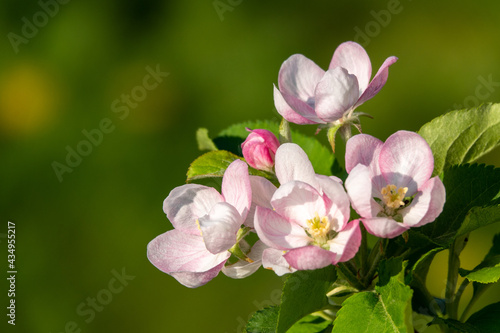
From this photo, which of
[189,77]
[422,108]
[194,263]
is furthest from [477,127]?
[189,77]

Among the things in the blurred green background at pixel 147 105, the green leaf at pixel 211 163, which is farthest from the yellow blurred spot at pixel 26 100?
the green leaf at pixel 211 163

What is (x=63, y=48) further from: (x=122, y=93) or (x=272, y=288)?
(x=272, y=288)

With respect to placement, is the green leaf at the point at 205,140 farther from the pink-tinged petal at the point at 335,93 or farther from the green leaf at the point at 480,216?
the green leaf at the point at 480,216

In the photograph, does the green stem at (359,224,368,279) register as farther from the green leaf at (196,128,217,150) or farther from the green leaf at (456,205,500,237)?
the green leaf at (196,128,217,150)

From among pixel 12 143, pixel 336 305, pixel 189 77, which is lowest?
pixel 336 305

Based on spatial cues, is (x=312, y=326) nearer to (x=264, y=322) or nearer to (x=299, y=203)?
(x=264, y=322)

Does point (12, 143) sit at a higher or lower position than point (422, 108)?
higher
